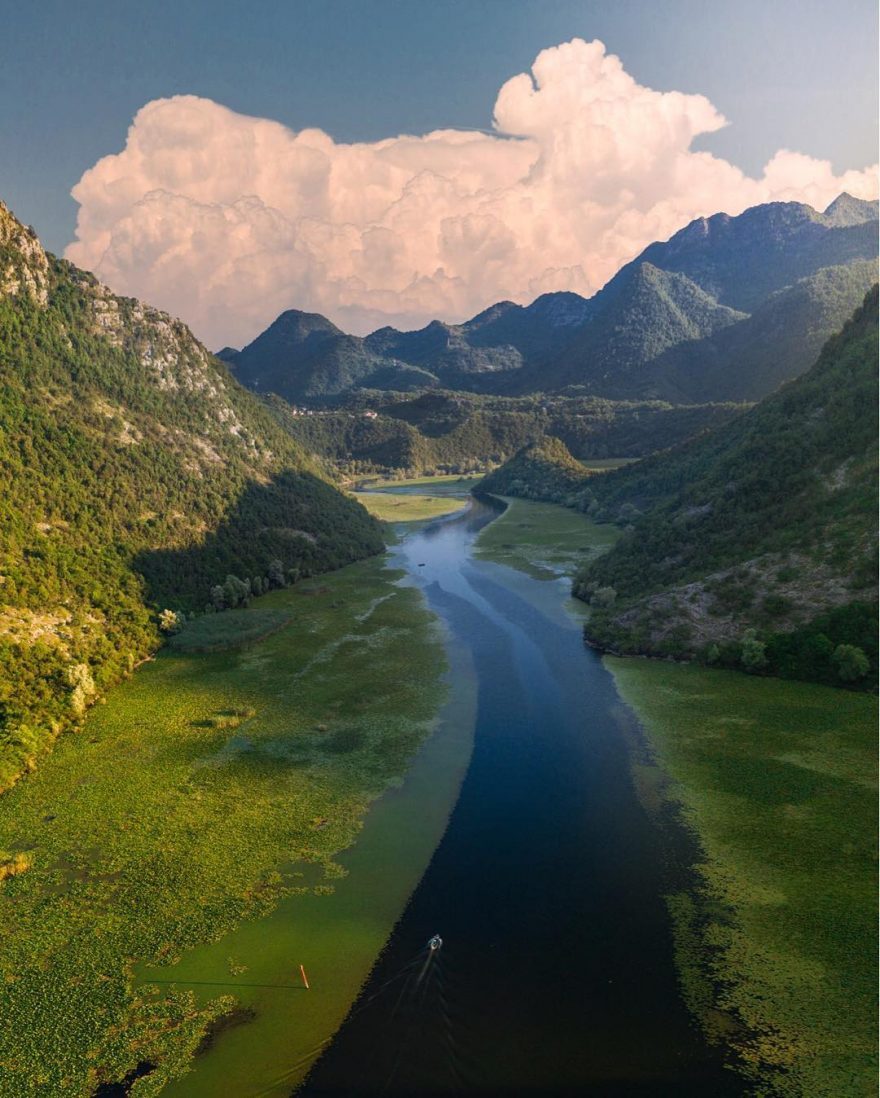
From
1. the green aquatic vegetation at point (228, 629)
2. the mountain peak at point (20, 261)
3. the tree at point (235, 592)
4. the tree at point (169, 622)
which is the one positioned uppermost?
the mountain peak at point (20, 261)

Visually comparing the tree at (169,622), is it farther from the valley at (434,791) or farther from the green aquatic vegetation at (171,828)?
the green aquatic vegetation at (171,828)

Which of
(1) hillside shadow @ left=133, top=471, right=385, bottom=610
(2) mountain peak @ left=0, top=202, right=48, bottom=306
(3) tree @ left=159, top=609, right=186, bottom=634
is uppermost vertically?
(2) mountain peak @ left=0, top=202, right=48, bottom=306

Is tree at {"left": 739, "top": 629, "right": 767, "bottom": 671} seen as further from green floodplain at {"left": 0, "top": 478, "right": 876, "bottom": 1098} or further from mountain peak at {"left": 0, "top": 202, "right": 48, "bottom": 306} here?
mountain peak at {"left": 0, "top": 202, "right": 48, "bottom": 306}

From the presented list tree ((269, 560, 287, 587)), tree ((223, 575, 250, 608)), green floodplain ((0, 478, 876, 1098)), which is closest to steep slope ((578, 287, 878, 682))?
green floodplain ((0, 478, 876, 1098))

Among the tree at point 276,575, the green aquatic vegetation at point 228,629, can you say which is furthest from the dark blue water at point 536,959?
the tree at point 276,575

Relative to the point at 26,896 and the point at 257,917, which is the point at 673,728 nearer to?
the point at 257,917

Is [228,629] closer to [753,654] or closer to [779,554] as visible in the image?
[753,654]
